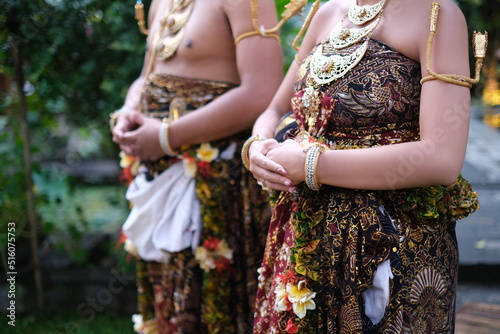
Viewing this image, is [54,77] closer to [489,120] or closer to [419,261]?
[419,261]

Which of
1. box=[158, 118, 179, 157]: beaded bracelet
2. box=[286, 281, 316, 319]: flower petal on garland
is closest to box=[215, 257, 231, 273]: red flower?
box=[158, 118, 179, 157]: beaded bracelet

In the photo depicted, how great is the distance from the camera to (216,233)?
2.13 meters

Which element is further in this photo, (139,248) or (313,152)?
(139,248)

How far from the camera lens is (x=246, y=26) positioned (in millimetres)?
1953

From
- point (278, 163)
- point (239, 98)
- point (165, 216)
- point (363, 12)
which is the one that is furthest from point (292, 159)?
A: point (165, 216)

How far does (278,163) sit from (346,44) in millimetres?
374

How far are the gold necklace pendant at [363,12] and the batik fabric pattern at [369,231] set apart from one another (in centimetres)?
9

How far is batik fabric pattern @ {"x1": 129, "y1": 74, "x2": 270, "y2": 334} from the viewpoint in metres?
2.12

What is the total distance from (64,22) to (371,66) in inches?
95.0

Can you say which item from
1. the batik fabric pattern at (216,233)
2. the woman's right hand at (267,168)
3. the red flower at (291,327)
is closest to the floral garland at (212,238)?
the batik fabric pattern at (216,233)

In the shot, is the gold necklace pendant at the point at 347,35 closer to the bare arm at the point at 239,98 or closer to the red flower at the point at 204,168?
the bare arm at the point at 239,98

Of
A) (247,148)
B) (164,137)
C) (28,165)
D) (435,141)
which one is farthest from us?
A: (28,165)

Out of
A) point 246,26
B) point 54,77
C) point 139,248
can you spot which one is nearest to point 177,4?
point 246,26

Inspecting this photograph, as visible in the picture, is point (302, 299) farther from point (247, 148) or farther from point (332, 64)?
point (332, 64)
